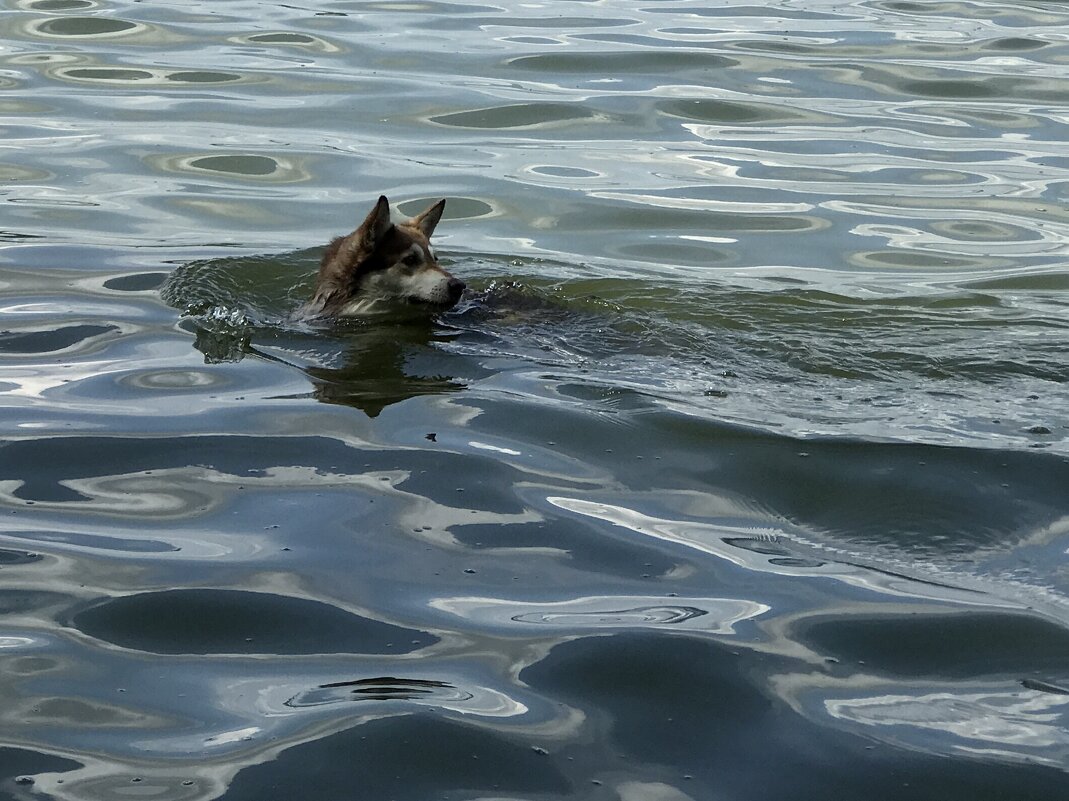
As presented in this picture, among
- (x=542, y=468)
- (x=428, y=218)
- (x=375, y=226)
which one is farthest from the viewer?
(x=428, y=218)

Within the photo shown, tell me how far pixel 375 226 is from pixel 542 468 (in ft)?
11.5

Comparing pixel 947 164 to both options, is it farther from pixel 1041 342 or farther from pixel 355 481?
pixel 355 481

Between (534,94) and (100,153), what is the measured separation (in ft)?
15.2

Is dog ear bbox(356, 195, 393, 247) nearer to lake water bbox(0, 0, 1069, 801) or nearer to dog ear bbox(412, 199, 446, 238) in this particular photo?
dog ear bbox(412, 199, 446, 238)

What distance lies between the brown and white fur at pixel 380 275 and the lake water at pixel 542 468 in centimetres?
22

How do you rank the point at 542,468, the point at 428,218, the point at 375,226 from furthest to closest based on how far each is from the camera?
the point at 428,218
the point at 375,226
the point at 542,468

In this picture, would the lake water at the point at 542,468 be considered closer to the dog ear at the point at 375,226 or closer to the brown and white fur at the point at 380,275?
the brown and white fur at the point at 380,275

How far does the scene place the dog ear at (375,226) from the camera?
31.1 ft

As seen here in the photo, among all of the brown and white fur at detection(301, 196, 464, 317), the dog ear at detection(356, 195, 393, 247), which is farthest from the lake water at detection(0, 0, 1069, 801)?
the dog ear at detection(356, 195, 393, 247)

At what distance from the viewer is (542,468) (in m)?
6.53

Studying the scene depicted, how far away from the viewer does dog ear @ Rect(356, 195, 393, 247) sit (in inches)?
373

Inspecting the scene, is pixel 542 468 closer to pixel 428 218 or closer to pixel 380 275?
pixel 380 275

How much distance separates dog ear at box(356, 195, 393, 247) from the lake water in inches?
22.9

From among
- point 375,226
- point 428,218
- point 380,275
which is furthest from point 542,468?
point 428,218
